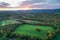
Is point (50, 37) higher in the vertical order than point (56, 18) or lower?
lower

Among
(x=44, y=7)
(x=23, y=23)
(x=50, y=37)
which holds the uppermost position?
(x=44, y=7)

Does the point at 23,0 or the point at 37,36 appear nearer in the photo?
the point at 37,36

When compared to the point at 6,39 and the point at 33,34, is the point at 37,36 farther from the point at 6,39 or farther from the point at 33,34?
the point at 6,39

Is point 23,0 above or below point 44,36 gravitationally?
above

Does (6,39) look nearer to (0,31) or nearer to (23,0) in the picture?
(0,31)

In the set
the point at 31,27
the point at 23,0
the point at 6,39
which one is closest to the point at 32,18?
the point at 31,27

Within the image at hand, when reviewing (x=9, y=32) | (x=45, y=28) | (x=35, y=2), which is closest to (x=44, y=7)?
(x=35, y=2)

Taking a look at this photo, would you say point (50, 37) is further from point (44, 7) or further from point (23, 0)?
point (23, 0)

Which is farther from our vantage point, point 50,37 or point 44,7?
point 44,7
